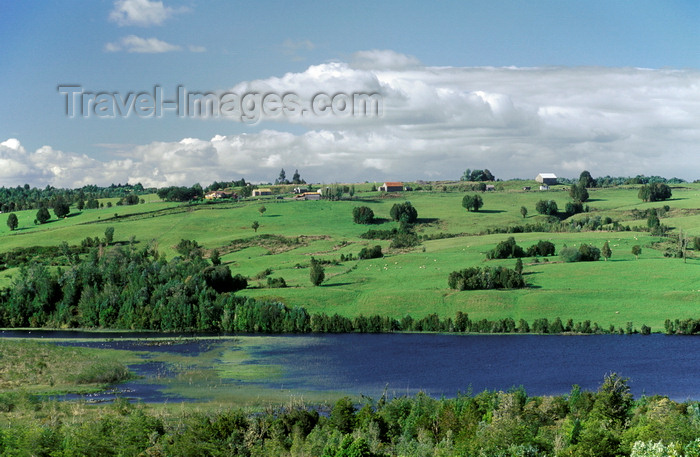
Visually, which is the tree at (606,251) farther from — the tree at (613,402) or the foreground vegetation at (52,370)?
the foreground vegetation at (52,370)

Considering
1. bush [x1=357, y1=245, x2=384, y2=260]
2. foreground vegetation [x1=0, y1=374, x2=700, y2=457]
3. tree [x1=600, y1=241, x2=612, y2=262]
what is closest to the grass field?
tree [x1=600, y1=241, x2=612, y2=262]

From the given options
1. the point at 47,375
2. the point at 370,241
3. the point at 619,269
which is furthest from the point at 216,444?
the point at 370,241

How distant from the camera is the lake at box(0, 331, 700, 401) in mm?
89625

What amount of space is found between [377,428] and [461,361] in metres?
41.2

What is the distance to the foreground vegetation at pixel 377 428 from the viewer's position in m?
54.3

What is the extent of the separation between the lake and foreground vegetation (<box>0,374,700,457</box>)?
1221 centimetres

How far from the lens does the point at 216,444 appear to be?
195ft

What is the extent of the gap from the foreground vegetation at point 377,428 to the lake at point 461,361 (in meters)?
12.2

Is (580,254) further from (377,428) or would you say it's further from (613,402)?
(377,428)

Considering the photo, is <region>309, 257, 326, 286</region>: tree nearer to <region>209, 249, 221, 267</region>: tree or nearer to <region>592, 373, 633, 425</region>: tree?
<region>209, 249, 221, 267</region>: tree

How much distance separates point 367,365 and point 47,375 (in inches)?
1507

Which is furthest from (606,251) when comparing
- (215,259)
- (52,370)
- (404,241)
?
(52,370)

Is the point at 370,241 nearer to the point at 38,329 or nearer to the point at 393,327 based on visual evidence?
the point at 393,327

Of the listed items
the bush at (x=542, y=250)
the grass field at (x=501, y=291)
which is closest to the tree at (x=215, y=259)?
the grass field at (x=501, y=291)
